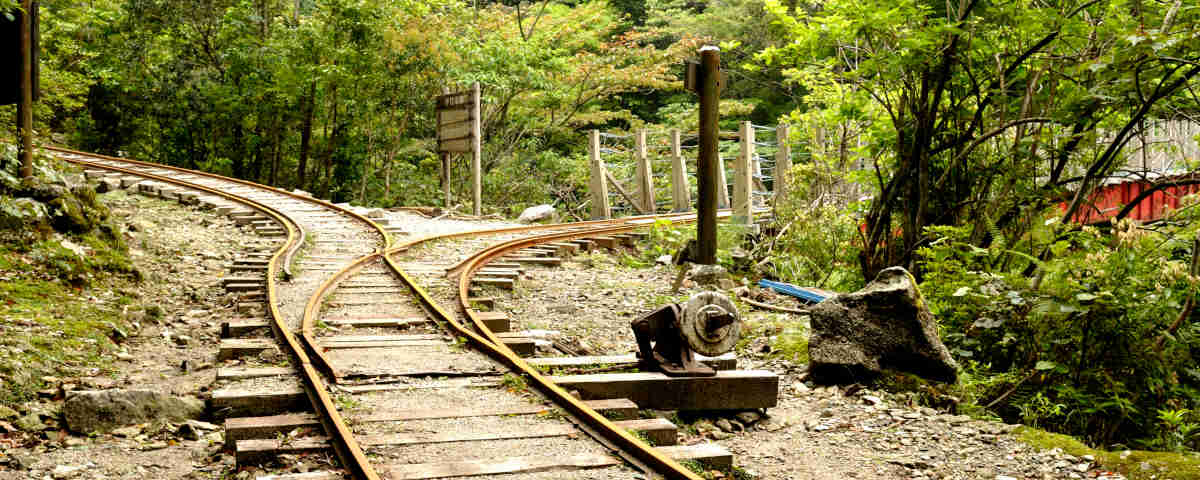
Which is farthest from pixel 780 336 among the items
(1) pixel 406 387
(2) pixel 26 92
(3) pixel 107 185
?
(3) pixel 107 185

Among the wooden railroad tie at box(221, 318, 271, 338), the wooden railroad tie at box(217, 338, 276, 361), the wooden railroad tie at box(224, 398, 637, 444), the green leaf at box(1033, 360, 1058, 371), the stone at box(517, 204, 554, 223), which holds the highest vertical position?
the stone at box(517, 204, 554, 223)

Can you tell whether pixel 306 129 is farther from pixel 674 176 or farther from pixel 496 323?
pixel 496 323

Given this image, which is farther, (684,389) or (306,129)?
(306,129)

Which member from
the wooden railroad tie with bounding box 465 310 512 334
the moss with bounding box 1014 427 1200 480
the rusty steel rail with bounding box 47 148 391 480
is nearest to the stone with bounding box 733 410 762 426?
the moss with bounding box 1014 427 1200 480

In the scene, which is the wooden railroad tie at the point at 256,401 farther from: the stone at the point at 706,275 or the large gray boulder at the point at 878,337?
the stone at the point at 706,275

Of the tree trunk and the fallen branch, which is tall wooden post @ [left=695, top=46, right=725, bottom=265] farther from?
the tree trunk

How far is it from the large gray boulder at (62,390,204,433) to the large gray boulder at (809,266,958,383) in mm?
3947

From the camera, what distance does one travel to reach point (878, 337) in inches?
245

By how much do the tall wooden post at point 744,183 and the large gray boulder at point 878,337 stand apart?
6.10 meters

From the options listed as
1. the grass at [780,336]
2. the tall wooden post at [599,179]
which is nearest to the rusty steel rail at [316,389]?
the grass at [780,336]

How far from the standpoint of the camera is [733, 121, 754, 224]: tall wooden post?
40.8 feet

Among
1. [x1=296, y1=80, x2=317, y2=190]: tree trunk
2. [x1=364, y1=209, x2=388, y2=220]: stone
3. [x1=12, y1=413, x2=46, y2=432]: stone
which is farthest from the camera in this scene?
[x1=296, y1=80, x2=317, y2=190]: tree trunk

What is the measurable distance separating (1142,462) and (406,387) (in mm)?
3787

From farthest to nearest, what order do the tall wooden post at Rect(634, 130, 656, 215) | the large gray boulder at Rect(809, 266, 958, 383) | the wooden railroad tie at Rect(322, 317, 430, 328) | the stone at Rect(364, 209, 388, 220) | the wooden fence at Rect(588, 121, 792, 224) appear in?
1. the tall wooden post at Rect(634, 130, 656, 215)
2. the stone at Rect(364, 209, 388, 220)
3. the wooden fence at Rect(588, 121, 792, 224)
4. the wooden railroad tie at Rect(322, 317, 430, 328)
5. the large gray boulder at Rect(809, 266, 958, 383)
